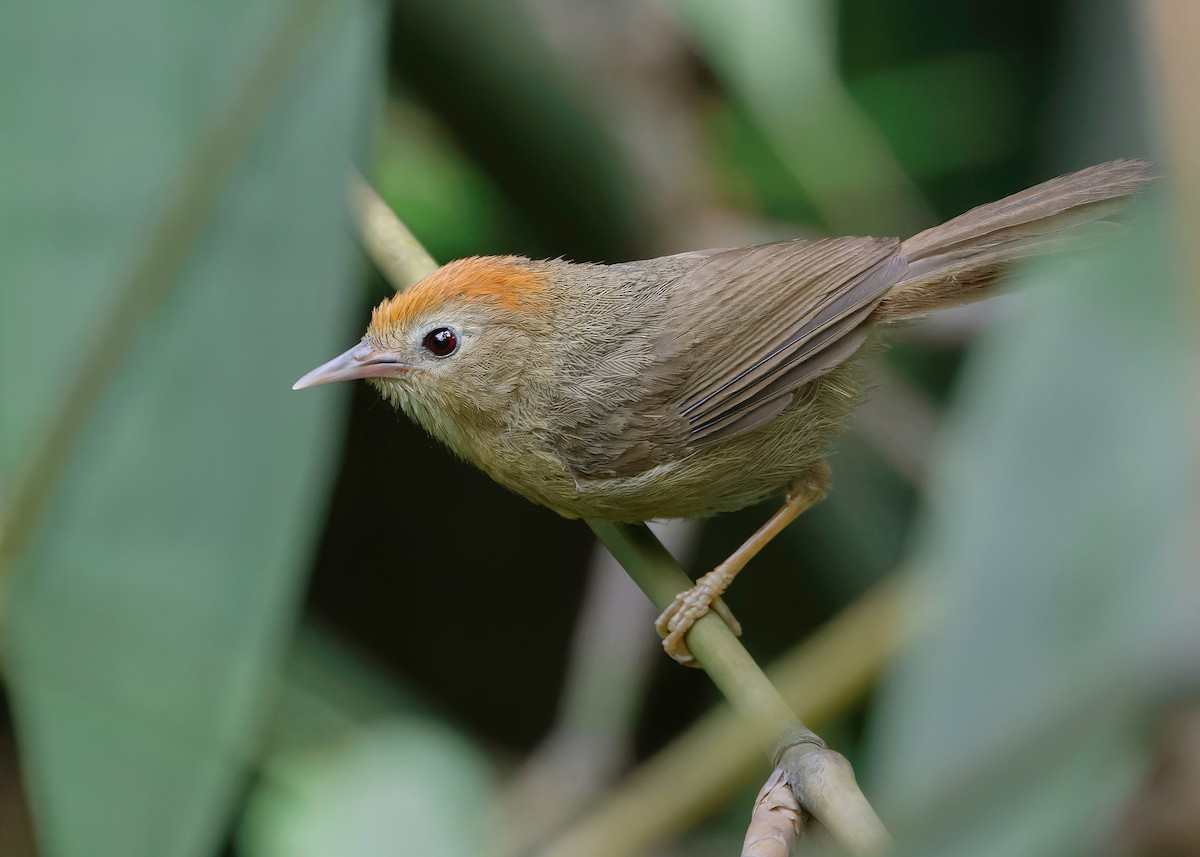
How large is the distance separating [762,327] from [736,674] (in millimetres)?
1139

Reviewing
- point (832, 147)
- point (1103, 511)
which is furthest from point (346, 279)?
point (832, 147)

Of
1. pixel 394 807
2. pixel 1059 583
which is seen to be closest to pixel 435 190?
pixel 394 807

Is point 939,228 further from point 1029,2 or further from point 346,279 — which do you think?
point 346,279

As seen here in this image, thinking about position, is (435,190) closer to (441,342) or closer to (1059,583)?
(441,342)

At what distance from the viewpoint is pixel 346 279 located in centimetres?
207

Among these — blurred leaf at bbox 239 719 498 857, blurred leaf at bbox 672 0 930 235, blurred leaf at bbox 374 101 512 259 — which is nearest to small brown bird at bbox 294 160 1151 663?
blurred leaf at bbox 672 0 930 235

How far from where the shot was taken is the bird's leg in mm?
2623

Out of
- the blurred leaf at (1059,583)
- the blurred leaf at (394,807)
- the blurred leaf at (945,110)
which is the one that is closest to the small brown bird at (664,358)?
the blurred leaf at (394,807)

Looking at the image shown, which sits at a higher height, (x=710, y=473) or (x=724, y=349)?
(x=724, y=349)

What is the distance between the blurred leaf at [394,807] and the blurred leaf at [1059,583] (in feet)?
4.20

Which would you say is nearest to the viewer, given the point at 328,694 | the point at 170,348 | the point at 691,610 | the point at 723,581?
the point at 170,348

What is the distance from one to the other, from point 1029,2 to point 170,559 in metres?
3.09

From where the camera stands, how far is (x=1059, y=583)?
1.08 m

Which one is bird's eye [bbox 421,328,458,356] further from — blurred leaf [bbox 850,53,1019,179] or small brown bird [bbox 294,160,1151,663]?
blurred leaf [bbox 850,53,1019,179]
